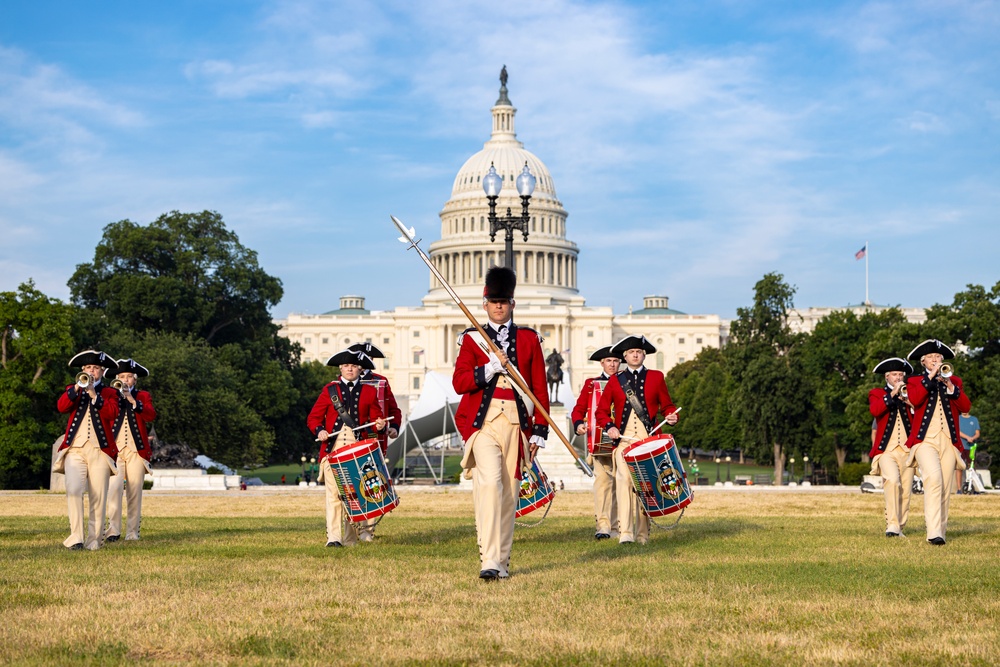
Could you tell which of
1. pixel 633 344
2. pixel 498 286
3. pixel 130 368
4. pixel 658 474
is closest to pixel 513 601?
pixel 498 286

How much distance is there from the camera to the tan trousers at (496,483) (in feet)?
36.4

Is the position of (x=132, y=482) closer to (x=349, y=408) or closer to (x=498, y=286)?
(x=349, y=408)

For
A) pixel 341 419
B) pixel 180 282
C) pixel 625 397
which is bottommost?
pixel 341 419

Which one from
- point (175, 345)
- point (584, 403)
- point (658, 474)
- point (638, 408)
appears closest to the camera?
point (658, 474)

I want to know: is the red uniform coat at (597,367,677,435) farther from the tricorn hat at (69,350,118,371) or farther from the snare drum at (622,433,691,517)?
the tricorn hat at (69,350,118,371)

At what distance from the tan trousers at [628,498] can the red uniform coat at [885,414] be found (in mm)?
2475

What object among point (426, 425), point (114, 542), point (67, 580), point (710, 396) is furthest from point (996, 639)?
point (710, 396)

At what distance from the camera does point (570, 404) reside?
61812mm

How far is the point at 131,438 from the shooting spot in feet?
51.3

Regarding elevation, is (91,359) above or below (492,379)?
above

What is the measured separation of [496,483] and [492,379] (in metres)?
0.79

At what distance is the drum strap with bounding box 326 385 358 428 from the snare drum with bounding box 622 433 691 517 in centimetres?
267

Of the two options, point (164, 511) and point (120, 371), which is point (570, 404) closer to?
point (164, 511)

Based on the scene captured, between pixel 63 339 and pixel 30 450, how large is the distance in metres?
3.64
